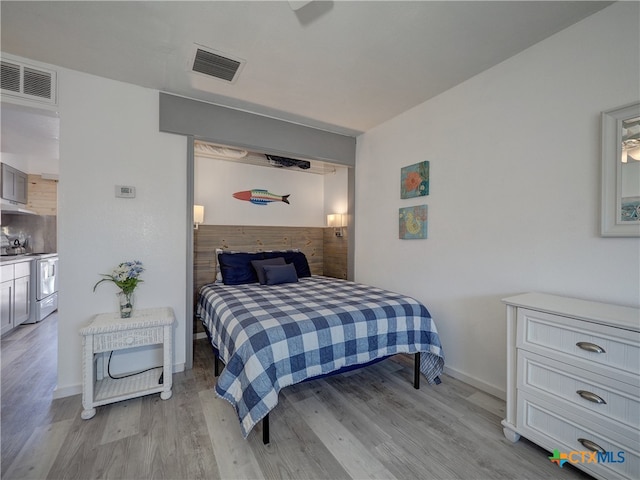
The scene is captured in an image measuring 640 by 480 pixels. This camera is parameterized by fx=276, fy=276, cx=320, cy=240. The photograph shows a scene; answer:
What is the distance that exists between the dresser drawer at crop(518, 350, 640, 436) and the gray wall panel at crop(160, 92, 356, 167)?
8.87 feet

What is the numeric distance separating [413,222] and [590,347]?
1659 millimetres

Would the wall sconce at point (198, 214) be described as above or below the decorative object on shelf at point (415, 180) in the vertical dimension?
below

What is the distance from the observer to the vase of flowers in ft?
→ 7.17

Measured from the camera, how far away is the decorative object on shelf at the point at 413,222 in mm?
2707

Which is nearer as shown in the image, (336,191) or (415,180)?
(415,180)

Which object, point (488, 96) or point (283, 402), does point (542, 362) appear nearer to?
point (283, 402)

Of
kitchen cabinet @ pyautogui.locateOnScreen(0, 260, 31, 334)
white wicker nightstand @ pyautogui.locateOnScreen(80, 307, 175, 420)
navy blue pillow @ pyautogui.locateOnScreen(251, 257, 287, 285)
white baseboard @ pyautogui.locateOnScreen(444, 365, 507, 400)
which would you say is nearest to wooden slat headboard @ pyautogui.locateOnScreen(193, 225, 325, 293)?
navy blue pillow @ pyautogui.locateOnScreen(251, 257, 287, 285)

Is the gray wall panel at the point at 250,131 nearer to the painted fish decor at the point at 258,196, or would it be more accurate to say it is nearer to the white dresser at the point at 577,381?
the painted fish decor at the point at 258,196

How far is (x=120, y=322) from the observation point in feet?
6.71

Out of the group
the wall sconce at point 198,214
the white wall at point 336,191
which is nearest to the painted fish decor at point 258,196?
the wall sconce at point 198,214

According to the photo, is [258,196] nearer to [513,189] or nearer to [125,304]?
[125,304]

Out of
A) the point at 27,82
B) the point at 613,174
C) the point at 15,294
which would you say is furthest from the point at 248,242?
the point at 613,174

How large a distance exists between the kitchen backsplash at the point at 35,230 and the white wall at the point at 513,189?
587cm

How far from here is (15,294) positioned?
3529 mm
